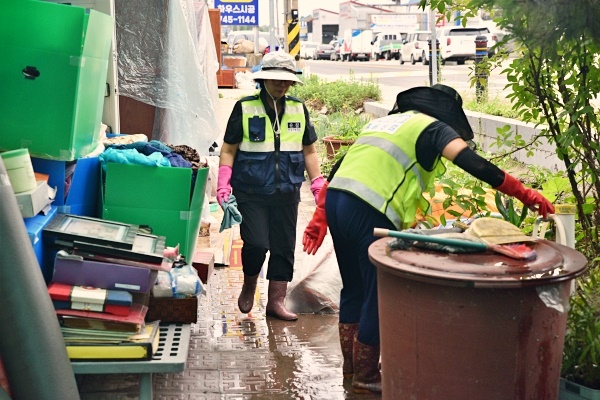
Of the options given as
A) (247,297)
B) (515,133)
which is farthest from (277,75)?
A: (515,133)

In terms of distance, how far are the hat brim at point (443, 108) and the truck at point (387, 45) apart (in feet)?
158

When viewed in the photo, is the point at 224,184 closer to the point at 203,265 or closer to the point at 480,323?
the point at 203,265

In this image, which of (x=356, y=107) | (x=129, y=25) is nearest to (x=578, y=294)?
(x=129, y=25)

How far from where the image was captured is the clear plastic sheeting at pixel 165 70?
794 cm

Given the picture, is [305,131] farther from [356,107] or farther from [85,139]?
[356,107]

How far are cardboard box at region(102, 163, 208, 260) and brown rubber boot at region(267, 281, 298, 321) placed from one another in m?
0.97

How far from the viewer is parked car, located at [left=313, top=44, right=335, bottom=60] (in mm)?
65188

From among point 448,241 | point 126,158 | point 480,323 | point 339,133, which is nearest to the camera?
point 480,323

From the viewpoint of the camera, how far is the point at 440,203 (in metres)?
6.44

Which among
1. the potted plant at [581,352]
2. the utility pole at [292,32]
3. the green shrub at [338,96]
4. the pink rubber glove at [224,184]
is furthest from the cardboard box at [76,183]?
the utility pole at [292,32]

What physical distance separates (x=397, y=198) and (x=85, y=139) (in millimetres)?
1740

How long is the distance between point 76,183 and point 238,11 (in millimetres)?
19409

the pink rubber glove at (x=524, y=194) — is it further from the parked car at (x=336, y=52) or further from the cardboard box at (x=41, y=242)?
the parked car at (x=336, y=52)

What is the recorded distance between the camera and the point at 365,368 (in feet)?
15.5
